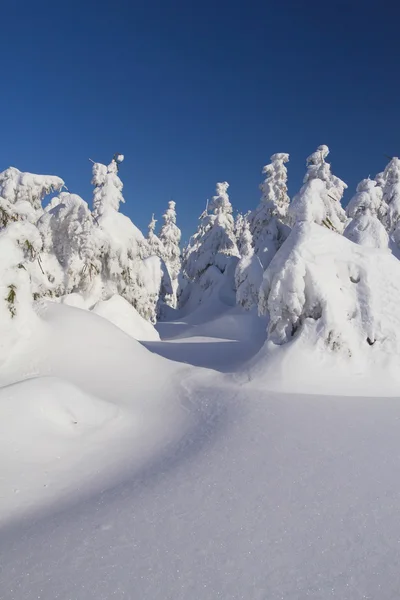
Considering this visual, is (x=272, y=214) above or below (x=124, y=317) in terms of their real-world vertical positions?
above

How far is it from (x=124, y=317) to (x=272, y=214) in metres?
14.1

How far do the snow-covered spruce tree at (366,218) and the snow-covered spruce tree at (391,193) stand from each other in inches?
24.0

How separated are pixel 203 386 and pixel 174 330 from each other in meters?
15.8

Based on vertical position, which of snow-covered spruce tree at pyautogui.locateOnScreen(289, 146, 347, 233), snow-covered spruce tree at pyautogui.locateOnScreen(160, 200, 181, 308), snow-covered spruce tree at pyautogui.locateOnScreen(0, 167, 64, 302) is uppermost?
snow-covered spruce tree at pyautogui.locateOnScreen(160, 200, 181, 308)

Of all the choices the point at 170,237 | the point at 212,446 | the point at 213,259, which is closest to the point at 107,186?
the point at 213,259

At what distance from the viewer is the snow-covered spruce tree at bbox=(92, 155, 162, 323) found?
20.1 metres

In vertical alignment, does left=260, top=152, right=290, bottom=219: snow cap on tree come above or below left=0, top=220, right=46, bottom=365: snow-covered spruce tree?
above

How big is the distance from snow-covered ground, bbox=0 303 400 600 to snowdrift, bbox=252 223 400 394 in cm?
50

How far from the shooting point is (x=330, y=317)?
27.1ft

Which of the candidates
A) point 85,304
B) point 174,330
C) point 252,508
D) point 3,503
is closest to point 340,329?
point 252,508

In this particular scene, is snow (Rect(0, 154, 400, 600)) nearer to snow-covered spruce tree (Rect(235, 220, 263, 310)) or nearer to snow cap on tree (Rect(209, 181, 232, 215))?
snow-covered spruce tree (Rect(235, 220, 263, 310))

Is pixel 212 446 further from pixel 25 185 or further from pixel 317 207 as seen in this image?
pixel 25 185

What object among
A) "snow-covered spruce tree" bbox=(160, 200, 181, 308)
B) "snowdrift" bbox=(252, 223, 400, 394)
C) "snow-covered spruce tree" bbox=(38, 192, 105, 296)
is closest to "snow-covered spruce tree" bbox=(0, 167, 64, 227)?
"snow-covered spruce tree" bbox=(38, 192, 105, 296)

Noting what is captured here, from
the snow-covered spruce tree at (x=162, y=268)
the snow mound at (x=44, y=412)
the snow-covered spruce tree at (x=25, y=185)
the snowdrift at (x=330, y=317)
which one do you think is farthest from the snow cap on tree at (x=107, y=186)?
the snow mound at (x=44, y=412)
